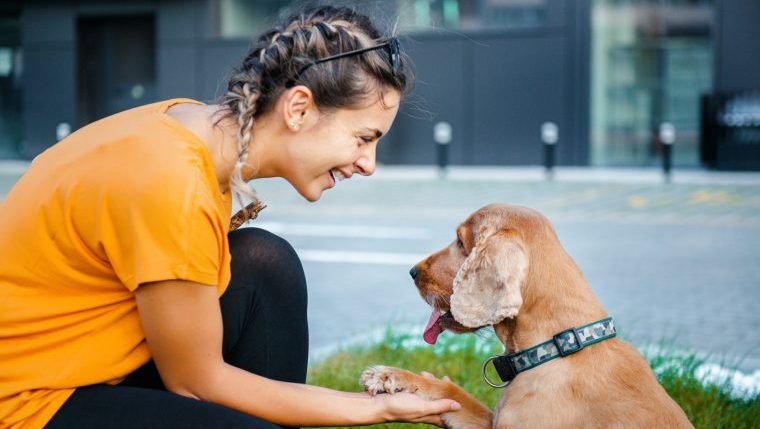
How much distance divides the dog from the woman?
419mm

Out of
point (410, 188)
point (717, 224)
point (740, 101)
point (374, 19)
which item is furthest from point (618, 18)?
point (374, 19)

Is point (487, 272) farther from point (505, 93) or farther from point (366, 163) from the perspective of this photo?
point (505, 93)

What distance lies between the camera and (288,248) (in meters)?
3.24

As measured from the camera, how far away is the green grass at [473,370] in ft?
13.8

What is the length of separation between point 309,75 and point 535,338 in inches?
47.2

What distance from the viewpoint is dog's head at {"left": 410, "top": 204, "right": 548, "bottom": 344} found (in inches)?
126

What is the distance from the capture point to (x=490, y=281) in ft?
10.6

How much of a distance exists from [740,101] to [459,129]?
5.81 meters

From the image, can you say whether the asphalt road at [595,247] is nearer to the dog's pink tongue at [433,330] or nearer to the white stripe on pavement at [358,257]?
the white stripe on pavement at [358,257]

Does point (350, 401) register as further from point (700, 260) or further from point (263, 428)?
point (700, 260)

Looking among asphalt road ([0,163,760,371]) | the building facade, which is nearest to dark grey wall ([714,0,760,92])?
the building facade

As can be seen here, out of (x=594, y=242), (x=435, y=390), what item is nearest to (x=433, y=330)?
(x=435, y=390)

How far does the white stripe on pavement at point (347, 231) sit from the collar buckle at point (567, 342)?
768 centimetres

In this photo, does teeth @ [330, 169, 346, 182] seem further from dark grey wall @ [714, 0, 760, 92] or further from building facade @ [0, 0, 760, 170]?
dark grey wall @ [714, 0, 760, 92]
